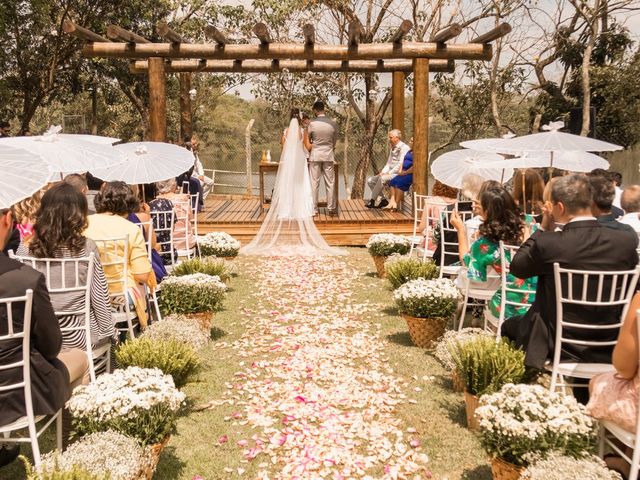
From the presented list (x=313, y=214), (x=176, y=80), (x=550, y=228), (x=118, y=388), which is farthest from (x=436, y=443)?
(x=176, y=80)

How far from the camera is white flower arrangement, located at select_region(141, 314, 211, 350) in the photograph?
4648 millimetres

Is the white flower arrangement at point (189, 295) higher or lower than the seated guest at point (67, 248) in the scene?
lower

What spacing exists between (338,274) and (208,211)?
15.6 ft

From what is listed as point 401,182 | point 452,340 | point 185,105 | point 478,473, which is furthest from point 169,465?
point 185,105

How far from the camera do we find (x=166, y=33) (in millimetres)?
9680

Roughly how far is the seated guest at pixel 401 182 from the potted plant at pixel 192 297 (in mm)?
6585

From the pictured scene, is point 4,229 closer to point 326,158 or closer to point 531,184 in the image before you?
point 531,184

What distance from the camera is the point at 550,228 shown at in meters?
3.99

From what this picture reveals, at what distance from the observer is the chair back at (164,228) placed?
6.60 meters

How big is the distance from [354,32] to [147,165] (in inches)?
200

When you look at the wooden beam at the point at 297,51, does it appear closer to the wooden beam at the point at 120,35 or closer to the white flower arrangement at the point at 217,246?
the wooden beam at the point at 120,35

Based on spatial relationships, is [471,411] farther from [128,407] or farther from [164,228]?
[164,228]

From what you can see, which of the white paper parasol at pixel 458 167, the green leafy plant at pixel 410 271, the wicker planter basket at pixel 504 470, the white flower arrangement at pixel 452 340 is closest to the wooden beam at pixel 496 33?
the white paper parasol at pixel 458 167

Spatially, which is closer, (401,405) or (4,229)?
(4,229)
